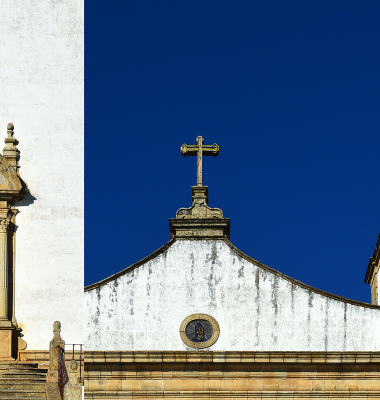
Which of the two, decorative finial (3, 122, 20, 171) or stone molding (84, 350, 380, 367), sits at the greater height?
decorative finial (3, 122, 20, 171)

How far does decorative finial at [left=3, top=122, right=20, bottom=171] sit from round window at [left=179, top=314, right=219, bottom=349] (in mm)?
4688

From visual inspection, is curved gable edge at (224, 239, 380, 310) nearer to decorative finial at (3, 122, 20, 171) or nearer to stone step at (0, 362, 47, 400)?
stone step at (0, 362, 47, 400)

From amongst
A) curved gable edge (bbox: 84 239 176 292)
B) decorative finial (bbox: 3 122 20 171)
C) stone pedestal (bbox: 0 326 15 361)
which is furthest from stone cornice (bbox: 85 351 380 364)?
decorative finial (bbox: 3 122 20 171)

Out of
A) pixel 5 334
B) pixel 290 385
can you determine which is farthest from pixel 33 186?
pixel 290 385

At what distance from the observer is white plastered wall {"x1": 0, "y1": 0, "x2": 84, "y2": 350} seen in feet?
64.8

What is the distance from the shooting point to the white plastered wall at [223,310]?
18250mm

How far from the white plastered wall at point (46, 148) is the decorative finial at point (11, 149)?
14cm

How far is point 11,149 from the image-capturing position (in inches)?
808

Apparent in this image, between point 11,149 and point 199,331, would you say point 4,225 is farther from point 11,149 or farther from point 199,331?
point 199,331

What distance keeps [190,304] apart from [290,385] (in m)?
2.15

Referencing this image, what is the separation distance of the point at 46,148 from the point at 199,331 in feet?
16.0

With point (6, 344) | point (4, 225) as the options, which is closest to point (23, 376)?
point (6, 344)

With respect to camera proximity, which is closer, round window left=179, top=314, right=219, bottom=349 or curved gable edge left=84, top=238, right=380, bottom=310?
round window left=179, top=314, right=219, bottom=349

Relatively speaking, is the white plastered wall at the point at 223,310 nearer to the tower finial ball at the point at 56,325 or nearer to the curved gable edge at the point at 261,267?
the curved gable edge at the point at 261,267
